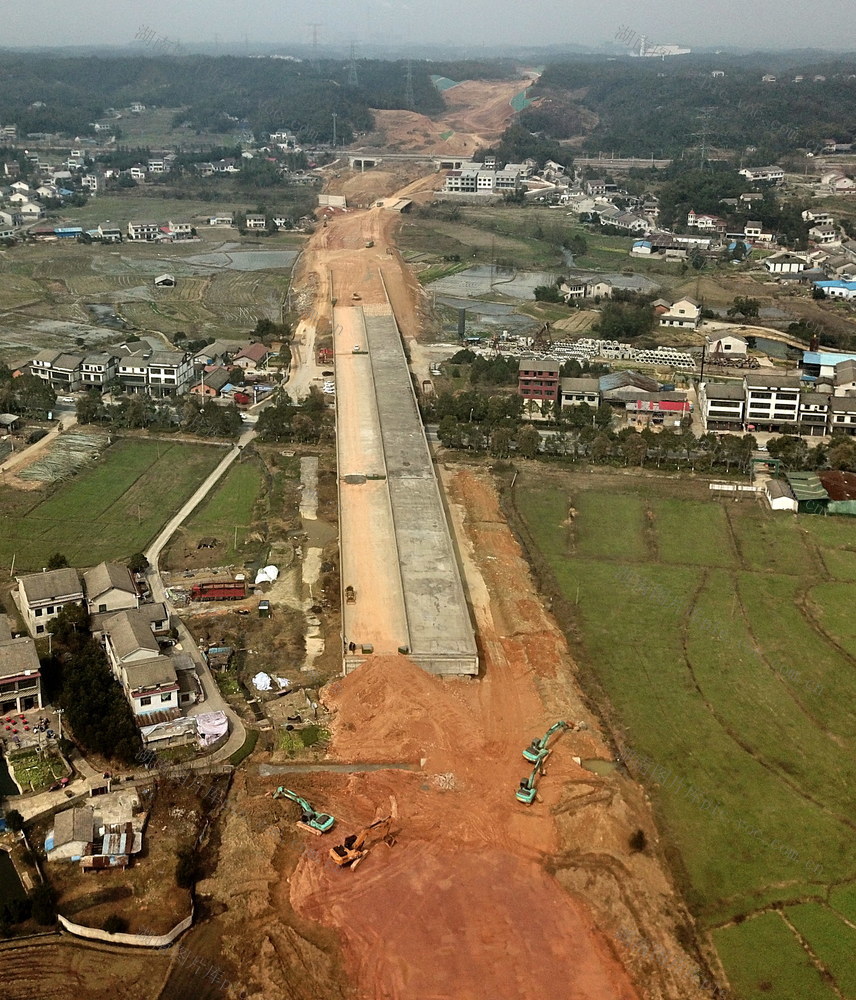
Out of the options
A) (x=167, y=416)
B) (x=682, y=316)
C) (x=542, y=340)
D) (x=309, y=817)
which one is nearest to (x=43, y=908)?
(x=309, y=817)

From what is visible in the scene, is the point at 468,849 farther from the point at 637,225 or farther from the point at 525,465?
the point at 637,225

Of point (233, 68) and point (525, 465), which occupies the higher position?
point (233, 68)

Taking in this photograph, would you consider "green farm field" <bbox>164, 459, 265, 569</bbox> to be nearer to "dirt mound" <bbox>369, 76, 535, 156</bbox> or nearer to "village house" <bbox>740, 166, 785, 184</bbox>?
"village house" <bbox>740, 166, 785, 184</bbox>

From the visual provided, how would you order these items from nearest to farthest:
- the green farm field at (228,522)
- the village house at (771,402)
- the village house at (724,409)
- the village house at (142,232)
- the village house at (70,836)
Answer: the village house at (70,836), the green farm field at (228,522), the village house at (771,402), the village house at (724,409), the village house at (142,232)

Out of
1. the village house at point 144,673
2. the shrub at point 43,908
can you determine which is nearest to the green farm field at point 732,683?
the village house at point 144,673

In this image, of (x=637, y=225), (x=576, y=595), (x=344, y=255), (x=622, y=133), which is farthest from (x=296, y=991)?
(x=622, y=133)

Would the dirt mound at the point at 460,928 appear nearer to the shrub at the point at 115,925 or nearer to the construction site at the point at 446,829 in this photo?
the construction site at the point at 446,829
